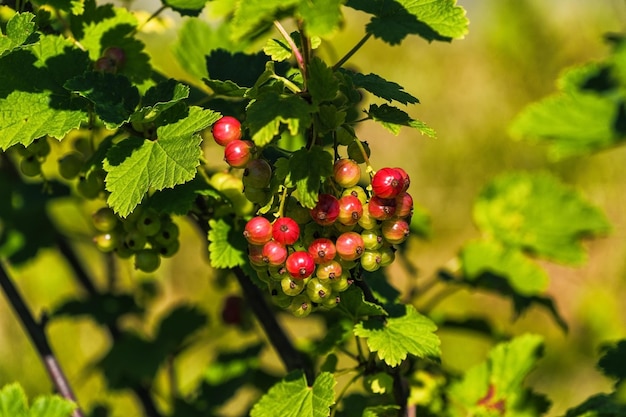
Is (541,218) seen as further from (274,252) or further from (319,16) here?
(319,16)

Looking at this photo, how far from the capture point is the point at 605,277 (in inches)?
219

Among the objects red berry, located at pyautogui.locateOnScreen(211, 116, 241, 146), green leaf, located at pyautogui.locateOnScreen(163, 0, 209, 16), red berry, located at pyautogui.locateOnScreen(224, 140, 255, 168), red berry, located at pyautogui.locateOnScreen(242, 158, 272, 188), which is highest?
green leaf, located at pyautogui.locateOnScreen(163, 0, 209, 16)

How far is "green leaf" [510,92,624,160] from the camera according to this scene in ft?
8.43

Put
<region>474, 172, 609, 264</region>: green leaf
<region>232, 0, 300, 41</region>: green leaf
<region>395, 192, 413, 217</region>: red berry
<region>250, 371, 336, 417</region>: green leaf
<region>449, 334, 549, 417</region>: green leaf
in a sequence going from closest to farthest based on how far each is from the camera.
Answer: <region>232, 0, 300, 41</region>: green leaf, <region>395, 192, 413, 217</region>: red berry, <region>250, 371, 336, 417</region>: green leaf, <region>449, 334, 549, 417</region>: green leaf, <region>474, 172, 609, 264</region>: green leaf

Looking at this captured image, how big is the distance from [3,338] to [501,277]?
11.8 ft

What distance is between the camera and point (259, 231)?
1.22 meters

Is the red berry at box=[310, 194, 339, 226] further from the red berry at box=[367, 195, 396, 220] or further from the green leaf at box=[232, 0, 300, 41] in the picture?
the green leaf at box=[232, 0, 300, 41]

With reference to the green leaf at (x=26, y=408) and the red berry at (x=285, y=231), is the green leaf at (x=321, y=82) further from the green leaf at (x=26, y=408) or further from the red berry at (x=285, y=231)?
the green leaf at (x=26, y=408)

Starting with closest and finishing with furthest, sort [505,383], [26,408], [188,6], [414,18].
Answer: [414,18]
[26,408]
[188,6]
[505,383]

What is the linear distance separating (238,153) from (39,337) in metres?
0.88

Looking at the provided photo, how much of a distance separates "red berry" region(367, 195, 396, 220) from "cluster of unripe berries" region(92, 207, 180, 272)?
46 cm

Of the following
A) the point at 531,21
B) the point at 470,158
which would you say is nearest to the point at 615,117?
the point at 470,158

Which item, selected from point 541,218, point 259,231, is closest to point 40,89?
point 259,231

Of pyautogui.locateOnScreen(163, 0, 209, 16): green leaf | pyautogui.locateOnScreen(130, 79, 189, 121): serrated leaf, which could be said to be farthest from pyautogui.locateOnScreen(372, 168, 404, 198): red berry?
pyautogui.locateOnScreen(163, 0, 209, 16): green leaf
